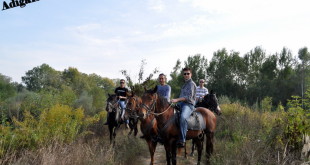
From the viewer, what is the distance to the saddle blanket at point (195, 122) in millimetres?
5995

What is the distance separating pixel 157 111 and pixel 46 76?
2595 inches

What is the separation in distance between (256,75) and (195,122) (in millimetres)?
36956

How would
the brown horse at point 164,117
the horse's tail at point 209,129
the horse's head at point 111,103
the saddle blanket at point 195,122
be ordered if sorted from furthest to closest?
the horse's head at point 111,103 → the horse's tail at point 209,129 → the saddle blanket at point 195,122 → the brown horse at point 164,117

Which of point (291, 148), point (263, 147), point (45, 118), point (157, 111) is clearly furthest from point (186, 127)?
point (45, 118)

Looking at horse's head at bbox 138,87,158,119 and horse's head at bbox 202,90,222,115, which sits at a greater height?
horse's head at bbox 138,87,158,119

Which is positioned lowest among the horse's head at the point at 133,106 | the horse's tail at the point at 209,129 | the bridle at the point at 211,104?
the horse's tail at the point at 209,129

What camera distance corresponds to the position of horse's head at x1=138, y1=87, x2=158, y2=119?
5477 mm

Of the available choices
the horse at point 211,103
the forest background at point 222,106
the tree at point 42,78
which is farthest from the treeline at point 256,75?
the tree at point 42,78

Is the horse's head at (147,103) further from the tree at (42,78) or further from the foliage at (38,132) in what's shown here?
the tree at (42,78)

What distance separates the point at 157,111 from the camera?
5840mm

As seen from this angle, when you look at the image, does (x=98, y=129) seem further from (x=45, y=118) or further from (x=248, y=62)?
(x=248, y=62)

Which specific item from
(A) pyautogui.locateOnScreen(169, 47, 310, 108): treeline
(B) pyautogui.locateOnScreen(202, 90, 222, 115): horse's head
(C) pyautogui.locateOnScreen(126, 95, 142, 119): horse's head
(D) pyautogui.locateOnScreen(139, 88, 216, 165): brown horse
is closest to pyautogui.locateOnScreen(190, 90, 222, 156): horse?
(B) pyautogui.locateOnScreen(202, 90, 222, 115): horse's head

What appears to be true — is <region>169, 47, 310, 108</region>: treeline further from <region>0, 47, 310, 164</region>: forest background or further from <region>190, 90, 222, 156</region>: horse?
<region>190, 90, 222, 156</region>: horse

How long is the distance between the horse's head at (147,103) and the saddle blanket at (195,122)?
987 millimetres
